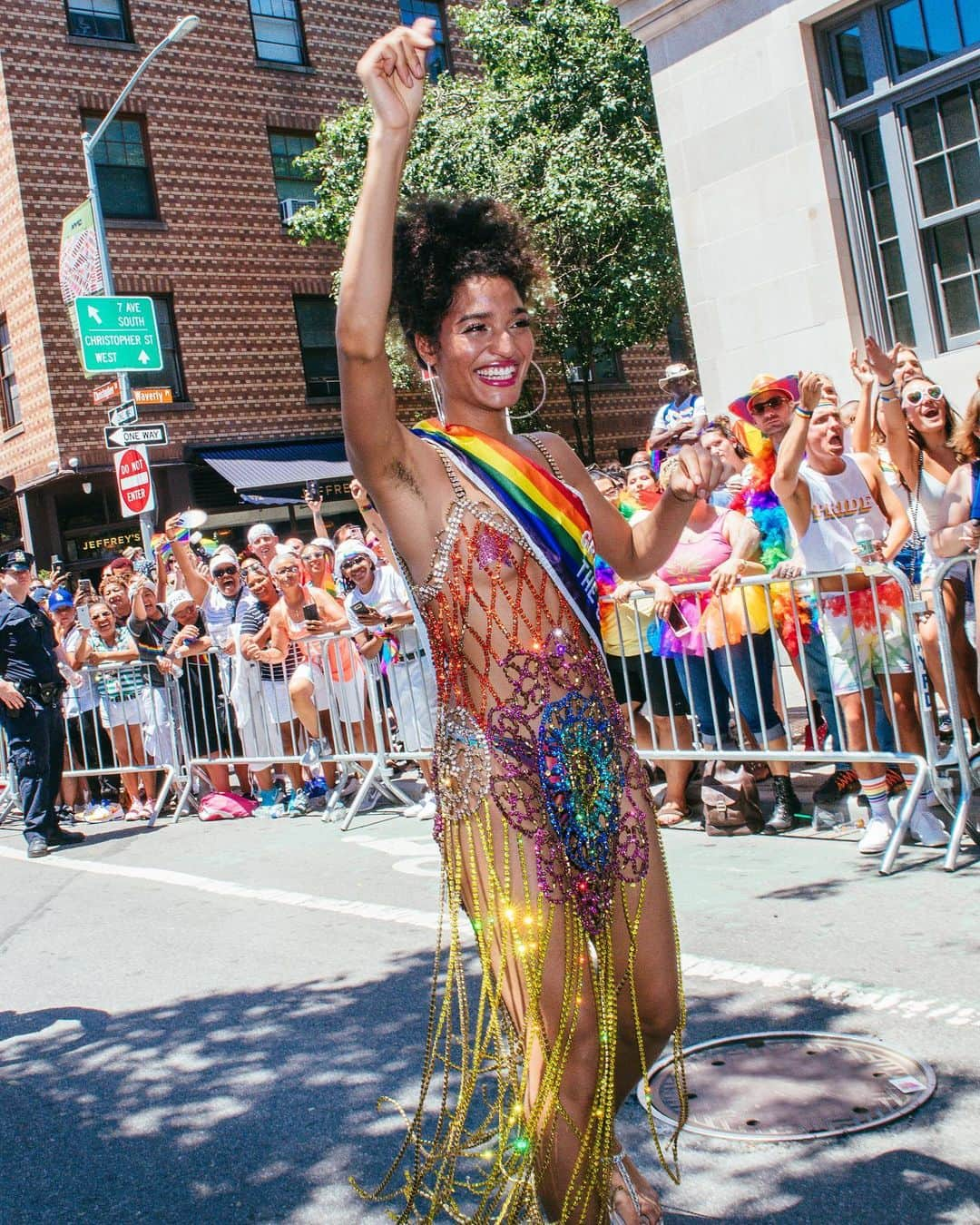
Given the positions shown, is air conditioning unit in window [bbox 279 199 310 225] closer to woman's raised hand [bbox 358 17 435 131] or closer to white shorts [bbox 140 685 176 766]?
white shorts [bbox 140 685 176 766]

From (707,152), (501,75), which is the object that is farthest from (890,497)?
(501,75)

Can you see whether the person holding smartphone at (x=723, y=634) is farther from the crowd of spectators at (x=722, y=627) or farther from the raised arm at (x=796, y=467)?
the raised arm at (x=796, y=467)

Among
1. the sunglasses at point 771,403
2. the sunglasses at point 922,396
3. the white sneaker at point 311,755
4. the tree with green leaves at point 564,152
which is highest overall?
the tree with green leaves at point 564,152

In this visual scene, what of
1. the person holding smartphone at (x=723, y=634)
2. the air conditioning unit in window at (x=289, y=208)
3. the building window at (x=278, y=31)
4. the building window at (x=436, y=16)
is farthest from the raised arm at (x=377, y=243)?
the building window at (x=436, y=16)

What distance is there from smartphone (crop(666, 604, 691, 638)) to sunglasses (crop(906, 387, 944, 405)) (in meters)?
1.65

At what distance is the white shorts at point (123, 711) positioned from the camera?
1097 cm

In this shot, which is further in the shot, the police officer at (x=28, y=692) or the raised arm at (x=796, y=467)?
the police officer at (x=28, y=692)

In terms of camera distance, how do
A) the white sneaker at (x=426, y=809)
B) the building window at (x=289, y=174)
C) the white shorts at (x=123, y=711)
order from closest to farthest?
the white sneaker at (x=426, y=809) < the white shorts at (x=123, y=711) < the building window at (x=289, y=174)

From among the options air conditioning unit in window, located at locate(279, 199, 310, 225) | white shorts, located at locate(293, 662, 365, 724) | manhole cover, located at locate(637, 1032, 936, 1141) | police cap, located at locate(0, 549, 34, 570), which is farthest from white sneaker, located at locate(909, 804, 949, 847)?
air conditioning unit in window, located at locate(279, 199, 310, 225)

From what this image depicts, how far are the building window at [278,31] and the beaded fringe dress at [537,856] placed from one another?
76.9ft

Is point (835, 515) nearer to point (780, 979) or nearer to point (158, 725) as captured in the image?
point (780, 979)

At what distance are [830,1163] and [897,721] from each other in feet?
11.6

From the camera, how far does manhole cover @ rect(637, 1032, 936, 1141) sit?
10.9 ft

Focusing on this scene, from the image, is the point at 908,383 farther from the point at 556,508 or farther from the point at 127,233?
the point at 127,233
